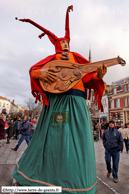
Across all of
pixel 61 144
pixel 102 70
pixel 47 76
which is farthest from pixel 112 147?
pixel 47 76

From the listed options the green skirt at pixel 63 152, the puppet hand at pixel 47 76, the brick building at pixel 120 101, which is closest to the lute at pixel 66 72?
the puppet hand at pixel 47 76

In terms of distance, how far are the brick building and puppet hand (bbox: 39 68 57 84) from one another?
2615 centimetres

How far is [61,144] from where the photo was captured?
2.28m

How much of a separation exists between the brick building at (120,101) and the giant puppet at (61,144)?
25871mm

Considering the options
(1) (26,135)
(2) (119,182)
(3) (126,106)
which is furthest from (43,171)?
(3) (126,106)

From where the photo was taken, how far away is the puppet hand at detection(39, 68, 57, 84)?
99.2 inches

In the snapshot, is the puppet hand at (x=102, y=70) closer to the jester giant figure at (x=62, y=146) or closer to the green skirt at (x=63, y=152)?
the jester giant figure at (x=62, y=146)

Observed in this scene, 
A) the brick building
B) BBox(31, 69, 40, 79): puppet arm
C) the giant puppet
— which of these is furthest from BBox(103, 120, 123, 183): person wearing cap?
the brick building

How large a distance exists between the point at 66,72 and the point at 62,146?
4.27ft

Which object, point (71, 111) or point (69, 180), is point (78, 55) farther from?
point (69, 180)

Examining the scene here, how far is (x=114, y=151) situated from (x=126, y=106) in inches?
1022

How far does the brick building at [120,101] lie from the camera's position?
90.1ft

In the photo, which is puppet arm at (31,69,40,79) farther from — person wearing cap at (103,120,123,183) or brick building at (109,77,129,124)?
brick building at (109,77,129,124)

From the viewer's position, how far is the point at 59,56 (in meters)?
2.94
